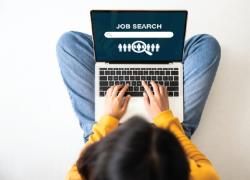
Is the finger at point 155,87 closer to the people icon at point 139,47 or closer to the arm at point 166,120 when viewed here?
the arm at point 166,120

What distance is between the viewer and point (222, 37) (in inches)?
40.1

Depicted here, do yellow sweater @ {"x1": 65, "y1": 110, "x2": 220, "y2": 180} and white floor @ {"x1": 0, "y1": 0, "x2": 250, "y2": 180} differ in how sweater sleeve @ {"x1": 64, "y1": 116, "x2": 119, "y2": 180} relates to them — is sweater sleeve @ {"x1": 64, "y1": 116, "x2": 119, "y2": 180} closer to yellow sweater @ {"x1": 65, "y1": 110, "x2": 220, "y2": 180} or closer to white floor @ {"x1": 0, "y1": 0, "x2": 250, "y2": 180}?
yellow sweater @ {"x1": 65, "y1": 110, "x2": 220, "y2": 180}

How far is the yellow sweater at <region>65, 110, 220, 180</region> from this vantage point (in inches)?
24.7

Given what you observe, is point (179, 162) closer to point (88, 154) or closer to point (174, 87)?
point (88, 154)

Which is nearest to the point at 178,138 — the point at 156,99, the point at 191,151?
the point at 191,151

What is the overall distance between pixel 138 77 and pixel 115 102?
0.15 meters

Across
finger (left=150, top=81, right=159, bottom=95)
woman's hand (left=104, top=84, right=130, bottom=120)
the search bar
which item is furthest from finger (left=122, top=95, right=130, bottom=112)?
the search bar

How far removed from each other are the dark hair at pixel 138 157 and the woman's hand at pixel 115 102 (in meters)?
0.30

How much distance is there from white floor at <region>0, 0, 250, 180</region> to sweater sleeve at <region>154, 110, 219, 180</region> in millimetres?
296

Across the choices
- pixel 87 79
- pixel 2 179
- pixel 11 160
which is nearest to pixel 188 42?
pixel 87 79

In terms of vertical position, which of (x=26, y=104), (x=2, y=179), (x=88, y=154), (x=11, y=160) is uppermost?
(x=88, y=154)

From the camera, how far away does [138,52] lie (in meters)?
0.79

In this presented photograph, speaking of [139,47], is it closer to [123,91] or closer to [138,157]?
[123,91]

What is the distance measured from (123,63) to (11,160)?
85cm
